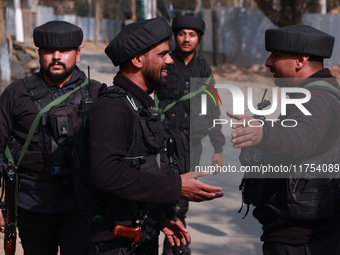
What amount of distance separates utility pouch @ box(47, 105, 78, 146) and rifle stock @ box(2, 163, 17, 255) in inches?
15.8

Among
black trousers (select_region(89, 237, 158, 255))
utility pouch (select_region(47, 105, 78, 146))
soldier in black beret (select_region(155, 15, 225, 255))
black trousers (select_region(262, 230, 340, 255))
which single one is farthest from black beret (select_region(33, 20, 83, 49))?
black trousers (select_region(262, 230, 340, 255))

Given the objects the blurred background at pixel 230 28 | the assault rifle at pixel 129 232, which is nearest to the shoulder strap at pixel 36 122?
the assault rifle at pixel 129 232

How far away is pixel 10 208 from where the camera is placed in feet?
14.7

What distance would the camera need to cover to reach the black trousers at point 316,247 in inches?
134

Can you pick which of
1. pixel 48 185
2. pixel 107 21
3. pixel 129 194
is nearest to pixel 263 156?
pixel 129 194

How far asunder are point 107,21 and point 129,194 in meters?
72.0

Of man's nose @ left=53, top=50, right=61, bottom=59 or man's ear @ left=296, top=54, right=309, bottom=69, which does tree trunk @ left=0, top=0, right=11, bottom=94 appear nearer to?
man's nose @ left=53, top=50, right=61, bottom=59

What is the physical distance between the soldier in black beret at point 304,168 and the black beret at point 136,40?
661 mm

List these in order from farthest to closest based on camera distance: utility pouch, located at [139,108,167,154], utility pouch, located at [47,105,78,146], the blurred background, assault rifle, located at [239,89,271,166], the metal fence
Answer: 1. the metal fence
2. the blurred background
3. utility pouch, located at [47,105,78,146]
4. assault rifle, located at [239,89,271,166]
5. utility pouch, located at [139,108,167,154]

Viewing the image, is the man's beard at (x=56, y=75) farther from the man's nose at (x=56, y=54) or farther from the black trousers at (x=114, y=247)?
the black trousers at (x=114, y=247)

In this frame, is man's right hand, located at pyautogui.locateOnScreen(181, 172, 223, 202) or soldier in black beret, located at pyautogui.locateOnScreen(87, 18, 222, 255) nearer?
soldier in black beret, located at pyautogui.locateOnScreen(87, 18, 222, 255)

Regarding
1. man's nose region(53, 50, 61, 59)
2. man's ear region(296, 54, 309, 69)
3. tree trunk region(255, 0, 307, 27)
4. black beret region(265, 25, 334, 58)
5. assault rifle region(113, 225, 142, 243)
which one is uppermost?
black beret region(265, 25, 334, 58)

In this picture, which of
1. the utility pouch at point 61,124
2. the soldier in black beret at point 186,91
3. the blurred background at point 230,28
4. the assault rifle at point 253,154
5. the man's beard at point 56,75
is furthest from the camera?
the blurred background at point 230,28

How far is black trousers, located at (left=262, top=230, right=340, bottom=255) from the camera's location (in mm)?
3404
